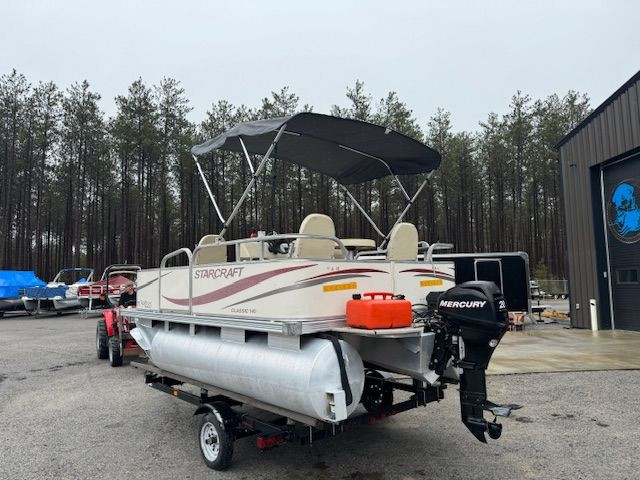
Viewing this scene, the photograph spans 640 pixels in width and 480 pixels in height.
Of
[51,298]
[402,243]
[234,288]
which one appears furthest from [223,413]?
[51,298]

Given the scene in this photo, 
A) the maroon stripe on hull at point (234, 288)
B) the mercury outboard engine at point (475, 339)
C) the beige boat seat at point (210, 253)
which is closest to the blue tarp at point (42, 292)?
the beige boat seat at point (210, 253)

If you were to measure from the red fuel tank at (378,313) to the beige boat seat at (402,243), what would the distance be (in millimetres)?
→ 1226

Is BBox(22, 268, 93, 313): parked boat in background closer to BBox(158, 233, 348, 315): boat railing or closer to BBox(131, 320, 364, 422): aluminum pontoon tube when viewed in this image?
BBox(158, 233, 348, 315): boat railing

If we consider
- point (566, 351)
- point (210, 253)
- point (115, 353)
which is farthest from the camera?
point (566, 351)

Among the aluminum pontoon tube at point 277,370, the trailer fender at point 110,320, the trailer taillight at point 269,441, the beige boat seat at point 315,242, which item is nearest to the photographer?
the aluminum pontoon tube at point 277,370

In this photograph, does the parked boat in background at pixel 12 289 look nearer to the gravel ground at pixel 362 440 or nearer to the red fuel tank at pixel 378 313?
the gravel ground at pixel 362 440

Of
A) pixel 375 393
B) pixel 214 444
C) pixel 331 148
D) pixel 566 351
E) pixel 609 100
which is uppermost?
pixel 609 100

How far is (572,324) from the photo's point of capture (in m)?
12.5

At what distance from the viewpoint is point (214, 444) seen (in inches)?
152

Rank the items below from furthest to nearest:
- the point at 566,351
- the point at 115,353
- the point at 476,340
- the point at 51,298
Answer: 1. the point at 51,298
2. the point at 566,351
3. the point at 115,353
4. the point at 476,340

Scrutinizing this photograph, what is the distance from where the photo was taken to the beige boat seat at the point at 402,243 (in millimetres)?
4570

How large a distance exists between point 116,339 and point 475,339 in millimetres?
7124

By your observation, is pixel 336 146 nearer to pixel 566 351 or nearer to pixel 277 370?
pixel 277 370

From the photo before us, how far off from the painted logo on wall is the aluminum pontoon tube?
10.8 meters
